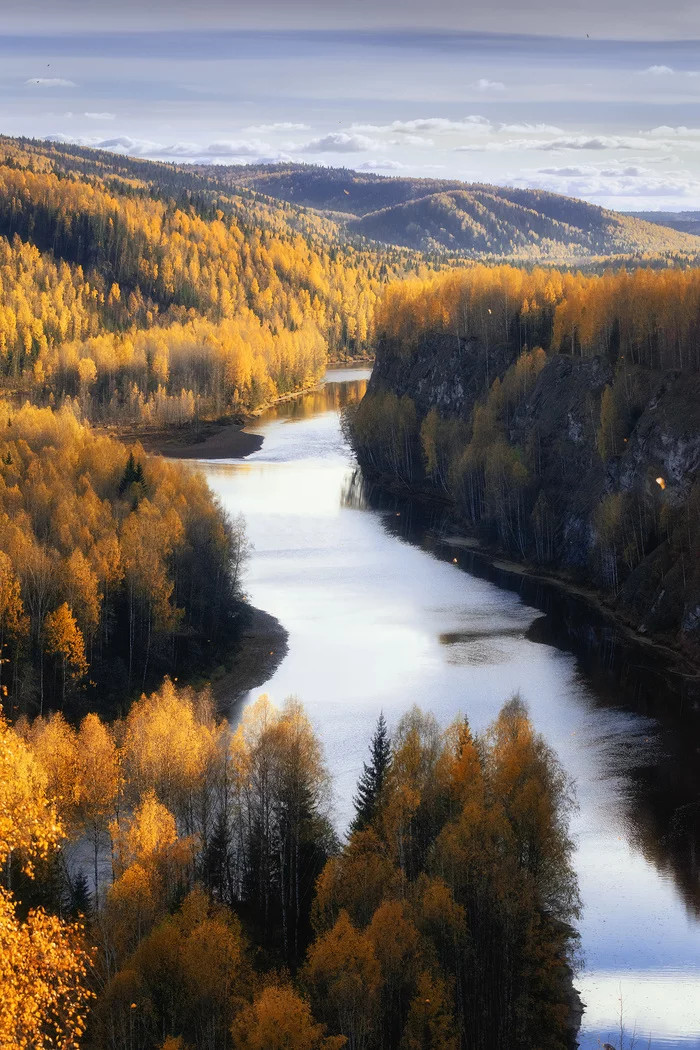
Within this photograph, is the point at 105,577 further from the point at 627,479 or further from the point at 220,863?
the point at 627,479

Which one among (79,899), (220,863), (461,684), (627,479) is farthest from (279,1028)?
(627,479)

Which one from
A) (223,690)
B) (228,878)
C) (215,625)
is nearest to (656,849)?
(228,878)

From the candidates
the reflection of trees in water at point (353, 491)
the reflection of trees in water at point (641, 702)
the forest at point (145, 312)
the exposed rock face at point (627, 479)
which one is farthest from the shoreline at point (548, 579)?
the forest at point (145, 312)

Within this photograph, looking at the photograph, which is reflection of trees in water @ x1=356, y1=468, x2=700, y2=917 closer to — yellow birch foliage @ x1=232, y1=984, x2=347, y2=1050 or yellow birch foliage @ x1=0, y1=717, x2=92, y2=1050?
yellow birch foliage @ x1=232, y1=984, x2=347, y2=1050

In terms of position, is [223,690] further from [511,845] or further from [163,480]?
[511,845]

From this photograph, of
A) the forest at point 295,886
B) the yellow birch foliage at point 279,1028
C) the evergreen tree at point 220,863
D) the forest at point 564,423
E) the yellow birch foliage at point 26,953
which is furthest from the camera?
the forest at point 564,423

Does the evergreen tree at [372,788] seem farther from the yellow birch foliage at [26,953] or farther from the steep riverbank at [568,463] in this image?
the steep riverbank at [568,463]
